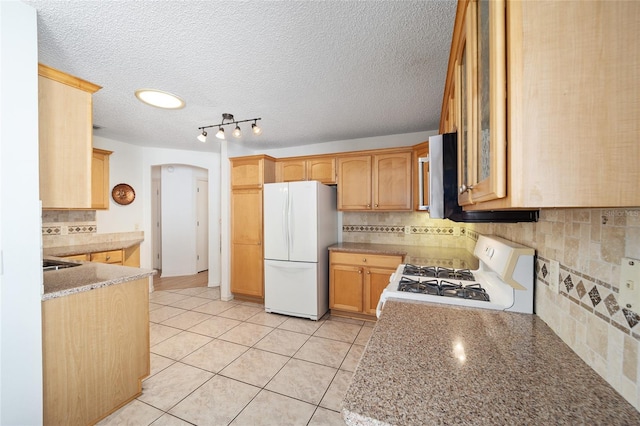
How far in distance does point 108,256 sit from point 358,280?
3.23 metres

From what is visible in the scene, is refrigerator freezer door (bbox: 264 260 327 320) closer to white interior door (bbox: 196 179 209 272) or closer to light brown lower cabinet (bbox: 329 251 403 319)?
light brown lower cabinet (bbox: 329 251 403 319)

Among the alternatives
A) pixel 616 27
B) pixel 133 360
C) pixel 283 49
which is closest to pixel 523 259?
pixel 616 27

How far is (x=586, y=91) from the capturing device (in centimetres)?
47

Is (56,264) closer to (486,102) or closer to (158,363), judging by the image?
(158,363)

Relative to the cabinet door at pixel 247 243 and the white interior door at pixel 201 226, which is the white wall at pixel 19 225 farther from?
the white interior door at pixel 201 226

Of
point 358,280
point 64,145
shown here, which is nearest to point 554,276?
point 358,280

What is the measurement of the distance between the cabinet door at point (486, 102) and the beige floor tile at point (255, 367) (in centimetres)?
202

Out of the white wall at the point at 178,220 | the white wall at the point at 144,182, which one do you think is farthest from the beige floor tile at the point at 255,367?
the white wall at the point at 178,220

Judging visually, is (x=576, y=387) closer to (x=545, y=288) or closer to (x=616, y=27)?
(x=545, y=288)

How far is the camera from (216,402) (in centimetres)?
179

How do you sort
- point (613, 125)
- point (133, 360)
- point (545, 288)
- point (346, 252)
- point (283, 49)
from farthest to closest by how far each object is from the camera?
point (346, 252) < point (133, 360) < point (283, 49) < point (545, 288) < point (613, 125)

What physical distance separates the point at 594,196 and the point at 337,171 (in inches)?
122

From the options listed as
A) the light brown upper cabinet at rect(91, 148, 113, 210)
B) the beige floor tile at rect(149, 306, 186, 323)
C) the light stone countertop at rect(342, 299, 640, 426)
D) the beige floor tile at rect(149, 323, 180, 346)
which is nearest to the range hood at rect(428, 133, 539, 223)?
the light stone countertop at rect(342, 299, 640, 426)

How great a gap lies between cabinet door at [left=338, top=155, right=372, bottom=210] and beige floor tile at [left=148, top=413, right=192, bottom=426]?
8.48ft
